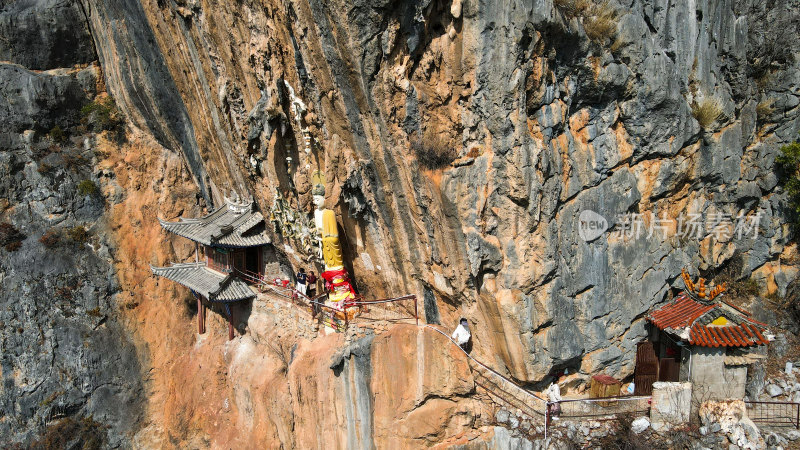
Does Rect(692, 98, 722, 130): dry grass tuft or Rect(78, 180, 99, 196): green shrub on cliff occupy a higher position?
Rect(692, 98, 722, 130): dry grass tuft

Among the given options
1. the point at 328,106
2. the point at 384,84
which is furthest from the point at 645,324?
the point at 328,106

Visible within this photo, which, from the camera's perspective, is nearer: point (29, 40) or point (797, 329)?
point (797, 329)

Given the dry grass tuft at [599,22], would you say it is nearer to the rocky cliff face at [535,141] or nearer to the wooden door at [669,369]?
the rocky cliff face at [535,141]

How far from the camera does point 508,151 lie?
8.71 metres

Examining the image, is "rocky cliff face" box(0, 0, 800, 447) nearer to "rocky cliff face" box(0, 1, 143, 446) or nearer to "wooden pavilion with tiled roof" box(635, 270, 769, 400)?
"wooden pavilion with tiled roof" box(635, 270, 769, 400)

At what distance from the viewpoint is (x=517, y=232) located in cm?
911

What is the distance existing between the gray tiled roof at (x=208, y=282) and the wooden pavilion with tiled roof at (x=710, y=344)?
11.1m

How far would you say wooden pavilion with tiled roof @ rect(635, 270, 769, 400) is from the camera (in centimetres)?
933

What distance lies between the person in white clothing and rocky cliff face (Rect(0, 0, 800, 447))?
0.23 meters

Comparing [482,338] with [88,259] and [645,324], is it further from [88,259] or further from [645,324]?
[88,259]

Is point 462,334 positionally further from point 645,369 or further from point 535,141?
point 535,141

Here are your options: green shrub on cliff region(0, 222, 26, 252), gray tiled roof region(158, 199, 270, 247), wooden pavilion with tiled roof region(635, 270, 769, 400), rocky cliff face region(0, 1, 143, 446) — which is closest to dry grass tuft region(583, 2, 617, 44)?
wooden pavilion with tiled roof region(635, 270, 769, 400)

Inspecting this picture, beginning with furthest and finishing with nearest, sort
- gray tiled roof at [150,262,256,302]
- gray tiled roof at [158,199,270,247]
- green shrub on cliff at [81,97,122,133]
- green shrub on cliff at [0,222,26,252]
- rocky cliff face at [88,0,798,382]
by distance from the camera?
1. green shrub on cliff at [81,97,122,133]
2. green shrub on cliff at [0,222,26,252]
3. gray tiled roof at [158,199,270,247]
4. gray tiled roof at [150,262,256,302]
5. rocky cliff face at [88,0,798,382]

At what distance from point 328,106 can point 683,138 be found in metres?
6.89
